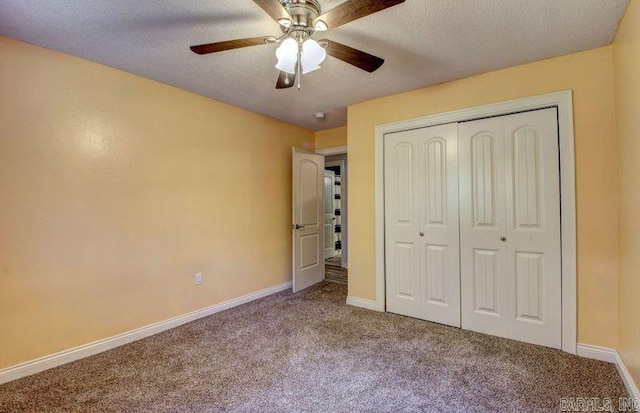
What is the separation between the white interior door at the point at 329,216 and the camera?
6.56m

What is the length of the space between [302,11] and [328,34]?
601 millimetres

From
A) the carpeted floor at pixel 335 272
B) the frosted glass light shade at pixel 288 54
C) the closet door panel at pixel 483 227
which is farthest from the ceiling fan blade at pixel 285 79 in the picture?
the carpeted floor at pixel 335 272

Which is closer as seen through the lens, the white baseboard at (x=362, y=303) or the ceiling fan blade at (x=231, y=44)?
the ceiling fan blade at (x=231, y=44)

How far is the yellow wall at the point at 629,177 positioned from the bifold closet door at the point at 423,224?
1.10 m

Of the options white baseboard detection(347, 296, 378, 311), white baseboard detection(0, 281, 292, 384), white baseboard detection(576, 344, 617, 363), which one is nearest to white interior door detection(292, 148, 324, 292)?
white baseboard detection(347, 296, 378, 311)

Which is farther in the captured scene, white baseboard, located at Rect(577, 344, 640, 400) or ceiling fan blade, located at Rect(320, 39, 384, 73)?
white baseboard, located at Rect(577, 344, 640, 400)

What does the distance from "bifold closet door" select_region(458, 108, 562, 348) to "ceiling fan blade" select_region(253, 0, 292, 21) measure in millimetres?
2019

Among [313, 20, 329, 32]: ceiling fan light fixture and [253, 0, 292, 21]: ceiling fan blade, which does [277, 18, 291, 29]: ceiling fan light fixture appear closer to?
[253, 0, 292, 21]: ceiling fan blade

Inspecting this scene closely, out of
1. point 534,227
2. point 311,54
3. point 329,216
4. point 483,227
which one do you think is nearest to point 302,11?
point 311,54

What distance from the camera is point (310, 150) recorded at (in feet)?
15.2

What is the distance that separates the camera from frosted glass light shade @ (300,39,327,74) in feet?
5.30

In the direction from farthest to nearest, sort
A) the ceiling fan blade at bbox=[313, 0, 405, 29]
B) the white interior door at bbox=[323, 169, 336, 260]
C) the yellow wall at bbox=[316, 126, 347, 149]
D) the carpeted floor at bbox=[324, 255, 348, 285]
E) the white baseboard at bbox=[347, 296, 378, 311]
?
1. the white interior door at bbox=[323, 169, 336, 260]
2. the carpeted floor at bbox=[324, 255, 348, 285]
3. the yellow wall at bbox=[316, 126, 347, 149]
4. the white baseboard at bbox=[347, 296, 378, 311]
5. the ceiling fan blade at bbox=[313, 0, 405, 29]

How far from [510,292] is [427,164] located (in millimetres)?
1366

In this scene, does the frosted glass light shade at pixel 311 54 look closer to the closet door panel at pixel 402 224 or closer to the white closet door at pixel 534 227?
the closet door panel at pixel 402 224
